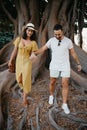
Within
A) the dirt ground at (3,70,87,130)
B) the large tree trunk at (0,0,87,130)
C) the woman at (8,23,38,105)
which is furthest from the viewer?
the large tree trunk at (0,0,87,130)

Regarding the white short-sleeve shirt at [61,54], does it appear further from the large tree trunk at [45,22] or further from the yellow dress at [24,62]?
the large tree trunk at [45,22]

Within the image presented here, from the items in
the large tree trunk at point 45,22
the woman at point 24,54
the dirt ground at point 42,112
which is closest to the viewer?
the woman at point 24,54

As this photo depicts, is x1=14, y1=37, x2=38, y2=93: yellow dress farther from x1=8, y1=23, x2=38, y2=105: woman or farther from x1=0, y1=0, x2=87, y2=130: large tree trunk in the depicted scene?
x1=0, y1=0, x2=87, y2=130: large tree trunk

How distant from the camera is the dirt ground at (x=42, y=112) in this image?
753cm

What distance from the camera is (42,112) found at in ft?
25.7

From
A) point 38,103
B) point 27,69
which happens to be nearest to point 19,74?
point 27,69

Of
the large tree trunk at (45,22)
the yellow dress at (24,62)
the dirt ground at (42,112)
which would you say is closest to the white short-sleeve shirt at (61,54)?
the yellow dress at (24,62)

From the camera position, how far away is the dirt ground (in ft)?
24.7

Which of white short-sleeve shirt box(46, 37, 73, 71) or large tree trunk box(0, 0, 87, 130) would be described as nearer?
white short-sleeve shirt box(46, 37, 73, 71)

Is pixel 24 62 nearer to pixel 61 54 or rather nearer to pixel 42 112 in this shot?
pixel 61 54

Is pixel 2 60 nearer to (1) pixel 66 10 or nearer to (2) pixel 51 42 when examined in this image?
(1) pixel 66 10

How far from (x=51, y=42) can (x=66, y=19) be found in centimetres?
358

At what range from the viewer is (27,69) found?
6.89 meters

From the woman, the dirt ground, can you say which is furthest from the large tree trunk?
the woman
